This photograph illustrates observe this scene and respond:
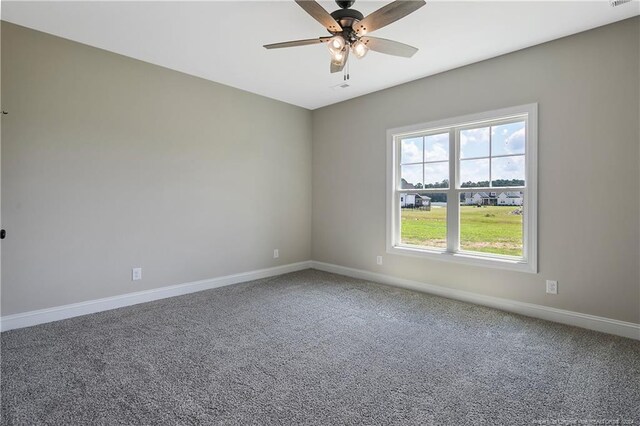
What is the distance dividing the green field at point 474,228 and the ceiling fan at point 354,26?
2.00m

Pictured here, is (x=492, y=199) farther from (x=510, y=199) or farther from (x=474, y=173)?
(x=474, y=173)

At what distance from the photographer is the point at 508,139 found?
335 cm

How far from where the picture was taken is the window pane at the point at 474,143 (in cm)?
353

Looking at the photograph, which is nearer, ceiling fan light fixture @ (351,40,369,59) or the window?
ceiling fan light fixture @ (351,40,369,59)

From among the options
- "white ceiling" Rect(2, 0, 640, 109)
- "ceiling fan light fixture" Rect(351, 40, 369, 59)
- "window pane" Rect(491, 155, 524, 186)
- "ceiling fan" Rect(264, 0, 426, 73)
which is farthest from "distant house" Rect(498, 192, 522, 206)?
"ceiling fan light fixture" Rect(351, 40, 369, 59)

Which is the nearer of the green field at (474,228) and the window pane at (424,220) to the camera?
the green field at (474,228)

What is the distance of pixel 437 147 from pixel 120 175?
3647 mm

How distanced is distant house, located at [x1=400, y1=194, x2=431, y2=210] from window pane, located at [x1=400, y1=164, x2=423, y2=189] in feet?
0.43

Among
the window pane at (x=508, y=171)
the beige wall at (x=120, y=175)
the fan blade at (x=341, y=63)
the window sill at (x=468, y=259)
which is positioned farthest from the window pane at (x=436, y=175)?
the beige wall at (x=120, y=175)

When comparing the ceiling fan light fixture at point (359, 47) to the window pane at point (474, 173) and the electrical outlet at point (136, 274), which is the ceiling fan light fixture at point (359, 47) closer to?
the window pane at point (474, 173)

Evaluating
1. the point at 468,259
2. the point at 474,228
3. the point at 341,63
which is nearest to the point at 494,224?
the point at 474,228

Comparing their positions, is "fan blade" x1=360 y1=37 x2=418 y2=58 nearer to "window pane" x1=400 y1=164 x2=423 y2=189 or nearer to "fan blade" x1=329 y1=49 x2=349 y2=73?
"fan blade" x1=329 y1=49 x2=349 y2=73

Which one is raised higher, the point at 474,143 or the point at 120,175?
the point at 474,143

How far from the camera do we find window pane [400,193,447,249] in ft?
12.8
